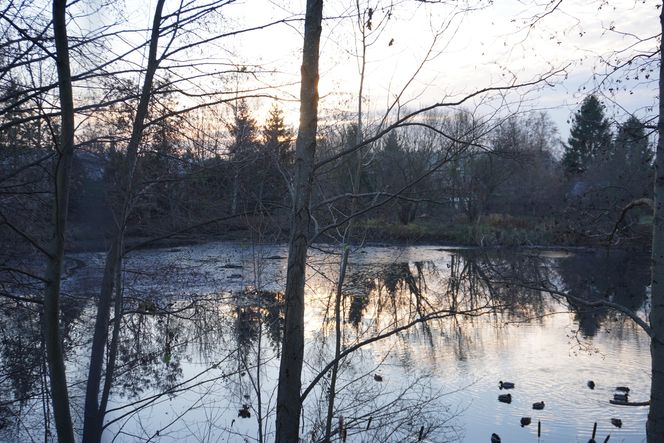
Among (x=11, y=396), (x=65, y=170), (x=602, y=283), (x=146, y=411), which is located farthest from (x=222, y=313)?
(x=602, y=283)

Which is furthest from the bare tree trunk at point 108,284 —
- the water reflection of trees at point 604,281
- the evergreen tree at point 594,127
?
the water reflection of trees at point 604,281

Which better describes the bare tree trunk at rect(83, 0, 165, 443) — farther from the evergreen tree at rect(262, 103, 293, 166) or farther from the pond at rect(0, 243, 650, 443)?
the evergreen tree at rect(262, 103, 293, 166)

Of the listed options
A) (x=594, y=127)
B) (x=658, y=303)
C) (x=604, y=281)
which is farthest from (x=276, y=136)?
(x=604, y=281)

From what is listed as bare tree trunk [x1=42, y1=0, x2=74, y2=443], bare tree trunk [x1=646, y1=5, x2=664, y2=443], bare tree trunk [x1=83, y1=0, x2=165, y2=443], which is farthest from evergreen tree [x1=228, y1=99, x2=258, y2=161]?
bare tree trunk [x1=646, y1=5, x2=664, y2=443]

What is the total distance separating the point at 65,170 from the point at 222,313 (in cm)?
1061

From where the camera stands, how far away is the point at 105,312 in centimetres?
563

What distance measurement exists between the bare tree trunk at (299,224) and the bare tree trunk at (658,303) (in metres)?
2.86

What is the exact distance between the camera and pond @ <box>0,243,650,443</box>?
26.3ft

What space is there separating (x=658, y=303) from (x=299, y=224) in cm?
304

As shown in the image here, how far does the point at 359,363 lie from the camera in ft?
38.7

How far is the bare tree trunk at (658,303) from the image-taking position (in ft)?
16.1

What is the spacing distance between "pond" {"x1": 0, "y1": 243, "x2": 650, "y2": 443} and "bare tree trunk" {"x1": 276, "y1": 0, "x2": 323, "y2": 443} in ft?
5.76

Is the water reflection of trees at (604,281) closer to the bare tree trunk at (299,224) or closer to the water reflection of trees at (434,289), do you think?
the water reflection of trees at (434,289)

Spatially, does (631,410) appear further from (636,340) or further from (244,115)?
(244,115)
